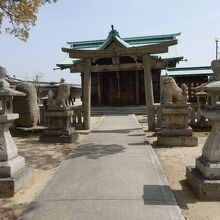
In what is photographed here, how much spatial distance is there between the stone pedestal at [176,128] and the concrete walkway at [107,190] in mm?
1512

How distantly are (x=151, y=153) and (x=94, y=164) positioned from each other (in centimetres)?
193

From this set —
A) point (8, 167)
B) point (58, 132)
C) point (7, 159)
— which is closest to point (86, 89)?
point (58, 132)

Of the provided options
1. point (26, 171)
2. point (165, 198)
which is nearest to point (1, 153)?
point (26, 171)

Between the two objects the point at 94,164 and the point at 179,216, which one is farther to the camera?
the point at 94,164

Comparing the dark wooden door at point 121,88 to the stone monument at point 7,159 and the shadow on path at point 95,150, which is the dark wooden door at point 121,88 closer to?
the shadow on path at point 95,150

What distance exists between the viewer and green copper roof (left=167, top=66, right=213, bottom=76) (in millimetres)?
25750

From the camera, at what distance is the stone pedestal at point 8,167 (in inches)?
211

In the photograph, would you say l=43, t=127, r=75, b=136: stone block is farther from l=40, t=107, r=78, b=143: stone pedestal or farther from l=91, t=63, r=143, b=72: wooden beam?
l=91, t=63, r=143, b=72: wooden beam

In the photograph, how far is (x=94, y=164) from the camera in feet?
24.1

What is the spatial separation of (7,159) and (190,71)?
75.6 ft

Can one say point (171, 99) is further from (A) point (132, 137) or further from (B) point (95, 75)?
(B) point (95, 75)

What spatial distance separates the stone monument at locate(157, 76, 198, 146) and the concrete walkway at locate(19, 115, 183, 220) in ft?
5.11

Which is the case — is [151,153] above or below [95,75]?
below

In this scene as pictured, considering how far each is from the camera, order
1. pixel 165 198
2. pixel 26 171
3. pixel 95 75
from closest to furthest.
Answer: pixel 165 198 → pixel 26 171 → pixel 95 75
